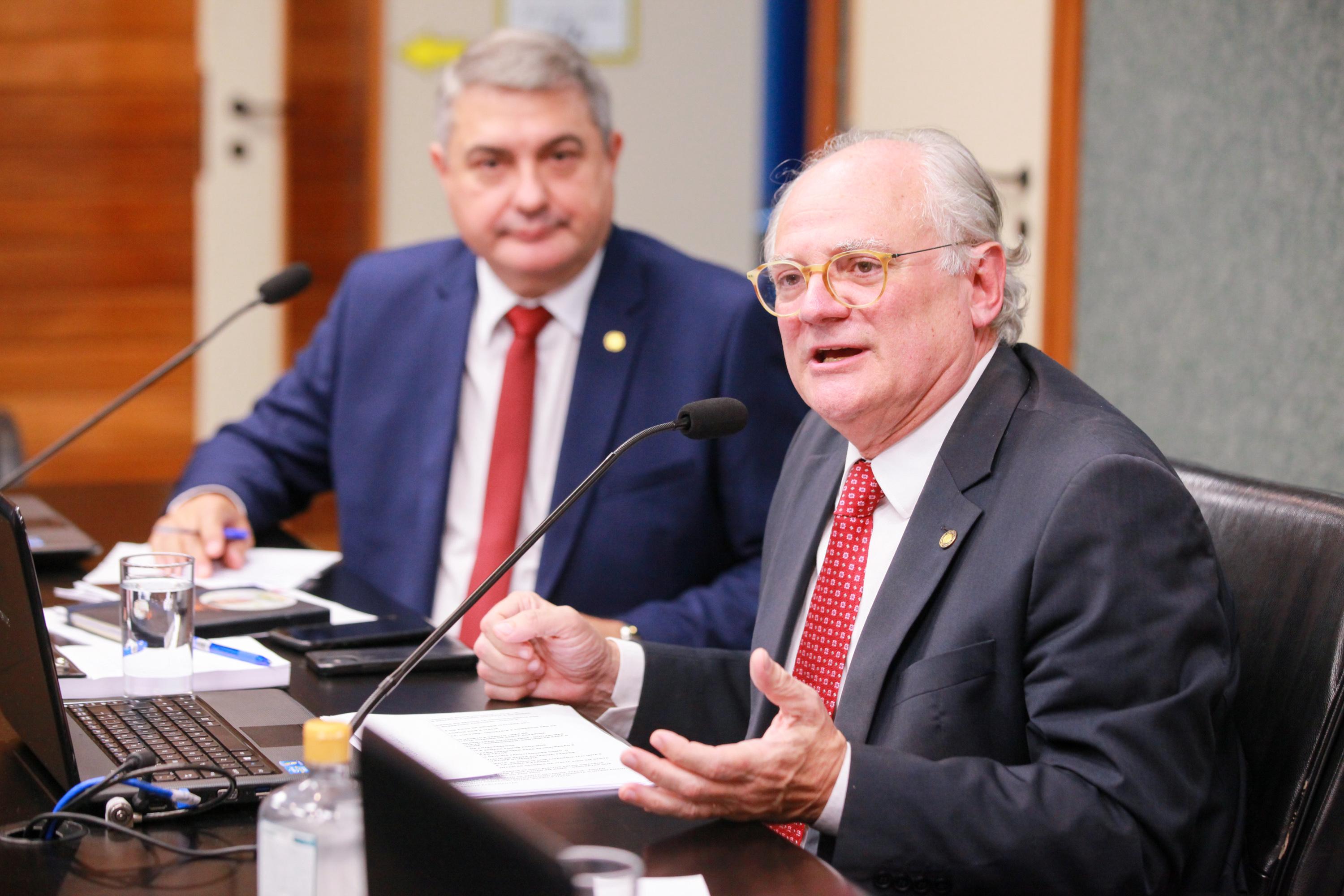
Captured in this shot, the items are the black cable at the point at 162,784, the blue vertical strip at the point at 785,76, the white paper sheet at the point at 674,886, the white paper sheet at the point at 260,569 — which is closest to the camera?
the white paper sheet at the point at 674,886

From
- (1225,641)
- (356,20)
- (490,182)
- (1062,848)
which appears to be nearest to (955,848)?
(1062,848)

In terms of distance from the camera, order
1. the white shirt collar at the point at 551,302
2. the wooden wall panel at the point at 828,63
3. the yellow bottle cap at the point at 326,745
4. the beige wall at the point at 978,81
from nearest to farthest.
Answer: the yellow bottle cap at the point at 326,745
the white shirt collar at the point at 551,302
the beige wall at the point at 978,81
the wooden wall panel at the point at 828,63

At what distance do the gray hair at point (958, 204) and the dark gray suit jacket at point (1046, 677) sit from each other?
104mm

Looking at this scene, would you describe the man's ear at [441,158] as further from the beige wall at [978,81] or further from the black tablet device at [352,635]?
the beige wall at [978,81]

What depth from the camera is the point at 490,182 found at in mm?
2123

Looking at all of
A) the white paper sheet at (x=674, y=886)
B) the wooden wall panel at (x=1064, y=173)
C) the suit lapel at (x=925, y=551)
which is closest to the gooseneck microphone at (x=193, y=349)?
the suit lapel at (x=925, y=551)

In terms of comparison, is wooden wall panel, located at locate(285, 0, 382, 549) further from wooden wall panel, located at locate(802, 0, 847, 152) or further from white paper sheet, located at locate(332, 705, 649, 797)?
white paper sheet, located at locate(332, 705, 649, 797)

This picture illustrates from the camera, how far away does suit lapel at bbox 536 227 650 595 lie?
200 centimetres

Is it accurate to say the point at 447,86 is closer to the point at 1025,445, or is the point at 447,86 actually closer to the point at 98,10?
the point at 1025,445

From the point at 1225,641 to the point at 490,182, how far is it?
135 cm

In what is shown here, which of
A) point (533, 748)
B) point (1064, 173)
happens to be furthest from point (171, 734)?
point (1064, 173)

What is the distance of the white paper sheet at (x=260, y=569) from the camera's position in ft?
5.75

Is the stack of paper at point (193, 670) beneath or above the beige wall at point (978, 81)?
beneath

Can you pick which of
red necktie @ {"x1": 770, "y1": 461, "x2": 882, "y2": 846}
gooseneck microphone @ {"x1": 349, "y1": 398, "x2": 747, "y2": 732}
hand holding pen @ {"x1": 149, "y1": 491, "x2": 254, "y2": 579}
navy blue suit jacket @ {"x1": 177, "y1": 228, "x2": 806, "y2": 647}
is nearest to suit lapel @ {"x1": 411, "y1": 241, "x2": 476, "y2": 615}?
navy blue suit jacket @ {"x1": 177, "y1": 228, "x2": 806, "y2": 647}
